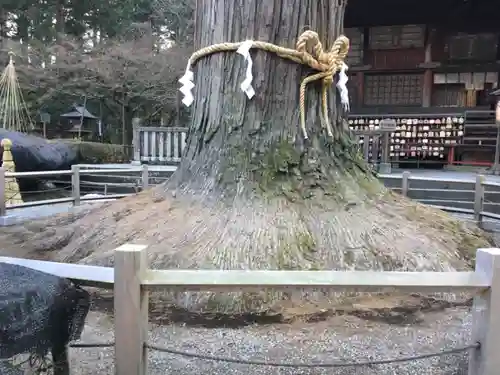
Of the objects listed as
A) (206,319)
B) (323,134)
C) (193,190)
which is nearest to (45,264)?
(206,319)

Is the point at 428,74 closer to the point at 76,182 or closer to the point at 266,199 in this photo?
the point at 76,182

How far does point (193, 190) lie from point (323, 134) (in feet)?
3.74

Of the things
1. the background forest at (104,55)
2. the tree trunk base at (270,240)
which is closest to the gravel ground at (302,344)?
the tree trunk base at (270,240)

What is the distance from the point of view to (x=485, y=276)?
1.64 metres

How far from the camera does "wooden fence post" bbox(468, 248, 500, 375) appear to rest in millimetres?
1615

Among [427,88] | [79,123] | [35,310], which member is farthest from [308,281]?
[79,123]

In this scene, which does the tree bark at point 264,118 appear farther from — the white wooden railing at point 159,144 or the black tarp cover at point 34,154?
the black tarp cover at point 34,154

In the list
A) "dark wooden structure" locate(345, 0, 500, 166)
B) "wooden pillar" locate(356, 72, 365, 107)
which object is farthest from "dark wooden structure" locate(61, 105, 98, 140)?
"wooden pillar" locate(356, 72, 365, 107)

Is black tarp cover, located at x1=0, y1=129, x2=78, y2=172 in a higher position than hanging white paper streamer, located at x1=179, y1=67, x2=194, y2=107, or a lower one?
lower

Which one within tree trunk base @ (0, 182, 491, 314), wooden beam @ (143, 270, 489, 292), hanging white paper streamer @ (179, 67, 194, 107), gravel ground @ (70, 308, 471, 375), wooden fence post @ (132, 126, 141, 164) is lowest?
gravel ground @ (70, 308, 471, 375)

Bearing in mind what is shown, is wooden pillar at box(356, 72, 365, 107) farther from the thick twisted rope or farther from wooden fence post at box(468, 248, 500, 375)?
wooden fence post at box(468, 248, 500, 375)

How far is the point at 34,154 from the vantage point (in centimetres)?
1147

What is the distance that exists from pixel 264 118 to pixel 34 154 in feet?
31.3

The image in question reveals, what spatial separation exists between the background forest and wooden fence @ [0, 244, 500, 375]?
1411 cm
